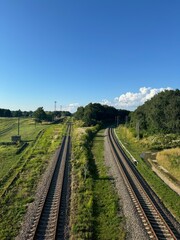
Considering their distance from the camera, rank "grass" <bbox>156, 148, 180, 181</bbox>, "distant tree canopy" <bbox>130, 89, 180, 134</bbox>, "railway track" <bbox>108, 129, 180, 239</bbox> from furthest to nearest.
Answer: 1. "distant tree canopy" <bbox>130, 89, 180, 134</bbox>
2. "grass" <bbox>156, 148, 180, 181</bbox>
3. "railway track" <bbox>108, 129, 180, 239</bbox>

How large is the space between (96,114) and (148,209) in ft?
350

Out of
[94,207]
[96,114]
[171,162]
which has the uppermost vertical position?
[96,114]

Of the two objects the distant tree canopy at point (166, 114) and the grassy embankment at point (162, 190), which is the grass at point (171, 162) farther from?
the distant tree canopy at point (166, 114)

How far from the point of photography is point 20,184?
25.7 m

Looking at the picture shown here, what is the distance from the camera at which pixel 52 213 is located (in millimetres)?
18594

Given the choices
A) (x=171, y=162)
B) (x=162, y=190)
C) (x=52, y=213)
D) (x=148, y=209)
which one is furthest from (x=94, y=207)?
(x=171, y=162)

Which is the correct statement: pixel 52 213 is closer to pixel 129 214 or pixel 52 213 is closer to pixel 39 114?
pixel 129 214

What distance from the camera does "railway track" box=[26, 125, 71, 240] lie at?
15.5m

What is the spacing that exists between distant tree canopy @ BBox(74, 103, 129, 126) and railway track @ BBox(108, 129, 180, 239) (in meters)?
78.6

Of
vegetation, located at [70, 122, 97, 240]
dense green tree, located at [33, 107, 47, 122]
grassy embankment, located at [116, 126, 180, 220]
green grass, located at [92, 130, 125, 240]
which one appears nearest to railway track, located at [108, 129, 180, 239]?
grassy embankment, located at [116, 126, 180, 220]

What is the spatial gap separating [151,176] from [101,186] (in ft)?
23.3

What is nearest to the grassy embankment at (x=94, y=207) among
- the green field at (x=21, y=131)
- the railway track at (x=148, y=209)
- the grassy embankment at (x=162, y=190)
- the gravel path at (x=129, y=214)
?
the gravel path at (x=129, y=214)

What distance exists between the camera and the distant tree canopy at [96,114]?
110 meters

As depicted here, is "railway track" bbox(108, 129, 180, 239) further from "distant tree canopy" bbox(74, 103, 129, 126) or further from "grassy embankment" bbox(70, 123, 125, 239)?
"distant tree canopy" bbox(74, 103, 129, 126)
